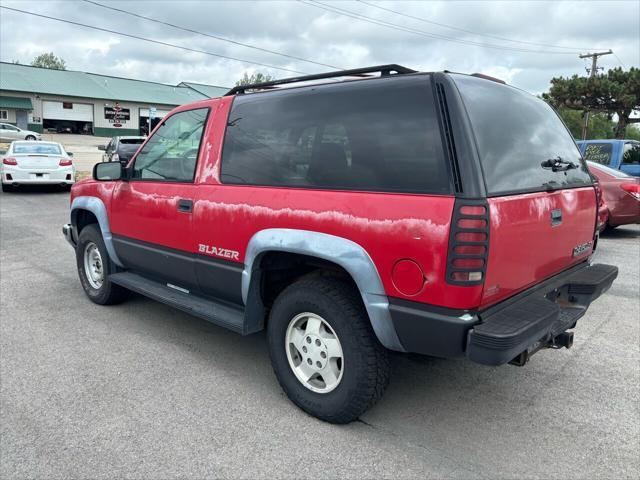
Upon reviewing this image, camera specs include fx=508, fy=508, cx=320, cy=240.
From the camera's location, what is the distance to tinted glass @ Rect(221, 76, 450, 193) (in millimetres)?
2590

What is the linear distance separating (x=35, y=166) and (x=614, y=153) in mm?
14197

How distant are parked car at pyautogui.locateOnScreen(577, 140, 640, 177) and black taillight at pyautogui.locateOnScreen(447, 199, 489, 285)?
34.7ft

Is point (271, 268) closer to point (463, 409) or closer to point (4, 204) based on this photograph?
point (463, 409)

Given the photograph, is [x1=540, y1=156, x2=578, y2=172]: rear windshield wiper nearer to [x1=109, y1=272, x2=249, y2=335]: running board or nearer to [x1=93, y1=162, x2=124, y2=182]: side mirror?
[x1=109, y1=272, x2=249, y2=335]: running board

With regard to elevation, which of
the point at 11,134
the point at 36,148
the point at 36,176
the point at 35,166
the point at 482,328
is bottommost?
the point at 482,328


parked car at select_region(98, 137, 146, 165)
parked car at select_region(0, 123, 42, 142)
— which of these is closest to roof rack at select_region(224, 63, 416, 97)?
parked car at select_region(98, 137, 146, 165)

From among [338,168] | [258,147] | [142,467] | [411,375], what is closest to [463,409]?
[411,375]

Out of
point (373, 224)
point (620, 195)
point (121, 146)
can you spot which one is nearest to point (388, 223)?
point (373, 224)

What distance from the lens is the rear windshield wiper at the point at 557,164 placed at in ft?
10.3

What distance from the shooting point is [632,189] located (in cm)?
896

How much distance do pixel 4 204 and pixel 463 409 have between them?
1198 centimetres

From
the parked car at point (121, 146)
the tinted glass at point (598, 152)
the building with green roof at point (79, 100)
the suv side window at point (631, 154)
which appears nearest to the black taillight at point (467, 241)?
the tinted glass at point (598, 152)

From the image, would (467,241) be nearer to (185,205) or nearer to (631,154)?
(185,205)

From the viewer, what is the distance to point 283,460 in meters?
2.65
